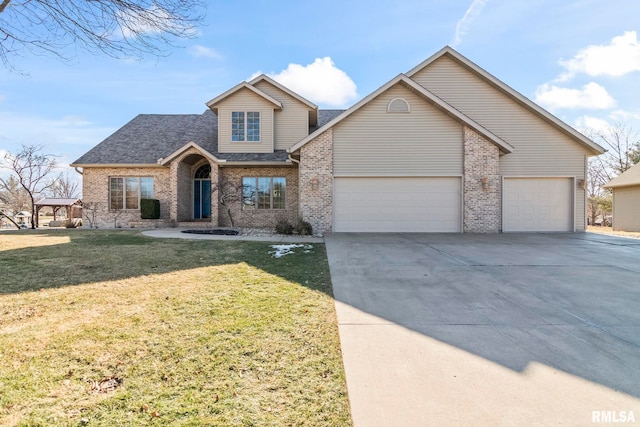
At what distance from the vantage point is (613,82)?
19516mm

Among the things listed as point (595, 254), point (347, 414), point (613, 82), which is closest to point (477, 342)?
point (347, 414)

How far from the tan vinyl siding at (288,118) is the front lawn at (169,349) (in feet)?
A: 36.4

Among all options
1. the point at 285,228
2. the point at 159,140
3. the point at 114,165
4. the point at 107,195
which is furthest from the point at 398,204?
the point at 107,195

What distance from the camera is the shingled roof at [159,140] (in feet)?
49.9

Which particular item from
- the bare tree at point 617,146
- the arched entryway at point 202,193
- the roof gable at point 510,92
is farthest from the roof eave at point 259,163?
the bare tree at point 617,146

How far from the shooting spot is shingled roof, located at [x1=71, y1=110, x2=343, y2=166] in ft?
49.9

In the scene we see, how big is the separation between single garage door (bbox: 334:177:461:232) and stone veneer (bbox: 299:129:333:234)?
0.39 metres

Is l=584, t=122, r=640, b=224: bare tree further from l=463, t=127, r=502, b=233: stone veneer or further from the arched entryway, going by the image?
the arched entryway

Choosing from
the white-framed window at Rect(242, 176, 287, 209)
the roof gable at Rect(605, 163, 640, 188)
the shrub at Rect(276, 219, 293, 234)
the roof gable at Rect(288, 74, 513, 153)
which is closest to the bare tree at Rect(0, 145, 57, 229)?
the white-framed window at Rect(242, 176, 287, 209)

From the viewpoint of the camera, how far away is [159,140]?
663 inches

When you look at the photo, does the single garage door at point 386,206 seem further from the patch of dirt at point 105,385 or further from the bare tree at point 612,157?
the bare tree at point 612,157

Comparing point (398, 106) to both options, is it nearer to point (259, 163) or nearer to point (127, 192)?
point (259, 163)

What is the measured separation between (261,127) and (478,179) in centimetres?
1014

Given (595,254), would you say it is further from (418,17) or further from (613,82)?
(613,82)
